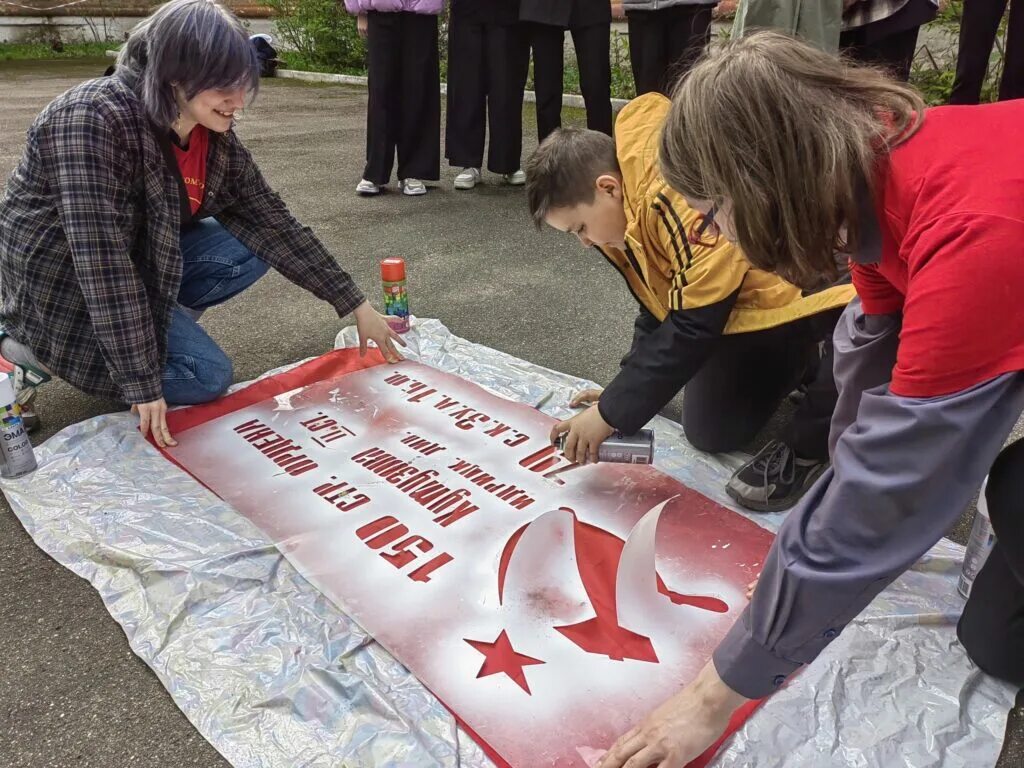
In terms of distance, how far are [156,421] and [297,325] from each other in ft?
2.90

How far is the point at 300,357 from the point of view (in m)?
2.46

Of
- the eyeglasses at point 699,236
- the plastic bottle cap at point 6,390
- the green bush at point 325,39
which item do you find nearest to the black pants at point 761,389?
the eyeglasses at point 699,236

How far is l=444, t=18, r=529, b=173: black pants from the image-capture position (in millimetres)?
4042

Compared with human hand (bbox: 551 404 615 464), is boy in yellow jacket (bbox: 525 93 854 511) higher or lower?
higher

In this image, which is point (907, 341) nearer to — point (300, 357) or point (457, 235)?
point (300, 357)

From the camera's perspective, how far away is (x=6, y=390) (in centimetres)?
170

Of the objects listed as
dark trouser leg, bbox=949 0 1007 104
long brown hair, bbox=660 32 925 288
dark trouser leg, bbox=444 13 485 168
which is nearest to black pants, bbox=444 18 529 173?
dark trouser leg, bbox=444 13 485 168

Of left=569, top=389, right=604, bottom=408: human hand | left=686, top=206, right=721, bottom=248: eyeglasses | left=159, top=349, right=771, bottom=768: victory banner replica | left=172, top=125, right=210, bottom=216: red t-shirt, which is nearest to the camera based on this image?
left=159, top=349, right=771, bottom=768: victory banner replica

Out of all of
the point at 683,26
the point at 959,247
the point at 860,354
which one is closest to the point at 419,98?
the point at 683,26

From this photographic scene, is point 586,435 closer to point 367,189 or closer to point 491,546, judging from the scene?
point 491,546

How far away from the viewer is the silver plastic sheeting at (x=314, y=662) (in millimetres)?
1163

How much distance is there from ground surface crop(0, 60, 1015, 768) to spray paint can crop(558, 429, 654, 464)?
0.44 meters

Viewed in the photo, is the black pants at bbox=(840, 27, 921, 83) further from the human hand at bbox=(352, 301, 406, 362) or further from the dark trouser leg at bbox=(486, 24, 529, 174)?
the human hand at bbox=(352, 301, 406, 362)

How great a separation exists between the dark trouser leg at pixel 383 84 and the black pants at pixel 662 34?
1.15 metres
